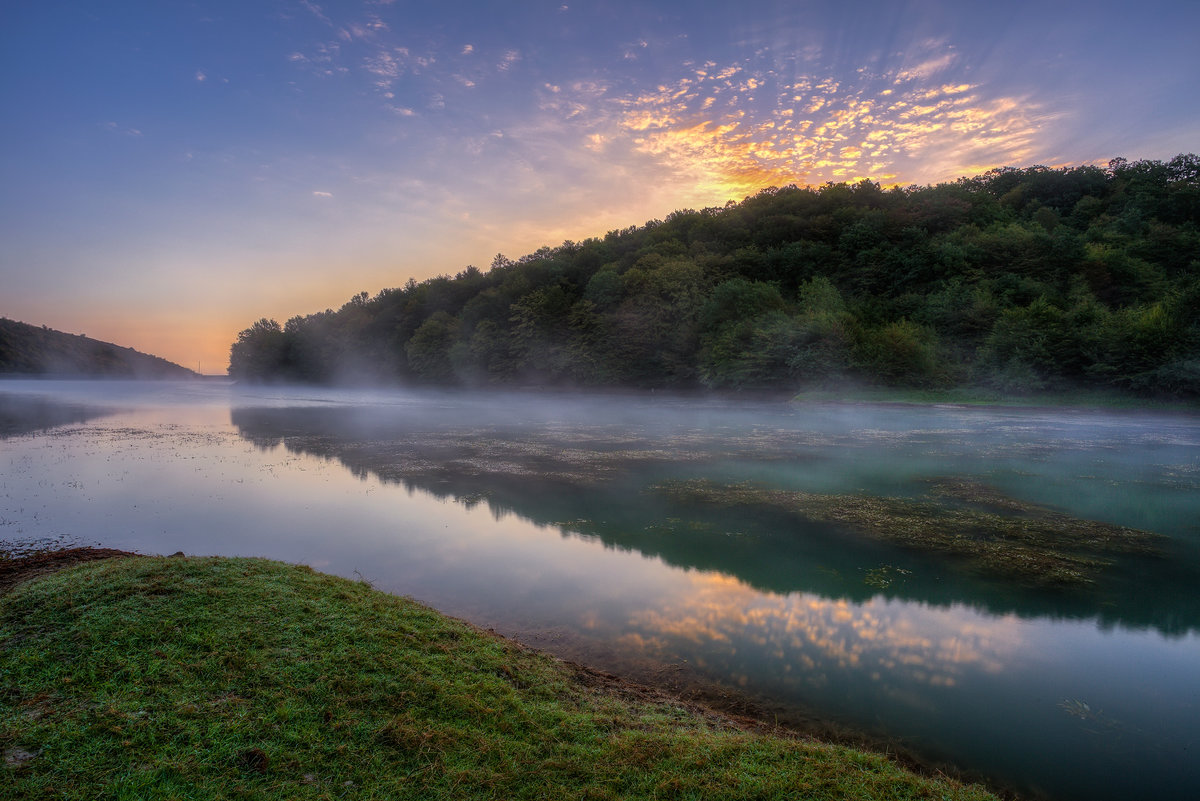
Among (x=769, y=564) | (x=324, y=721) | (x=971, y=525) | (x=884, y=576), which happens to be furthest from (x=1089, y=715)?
(x=971, y=525)

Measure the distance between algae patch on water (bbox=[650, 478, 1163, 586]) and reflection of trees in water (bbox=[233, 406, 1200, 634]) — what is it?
0.33m

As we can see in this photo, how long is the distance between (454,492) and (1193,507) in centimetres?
1877

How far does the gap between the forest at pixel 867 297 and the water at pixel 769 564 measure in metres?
26.6

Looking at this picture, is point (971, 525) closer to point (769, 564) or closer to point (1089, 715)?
point (769, 564)

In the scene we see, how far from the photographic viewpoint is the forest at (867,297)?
46.2m

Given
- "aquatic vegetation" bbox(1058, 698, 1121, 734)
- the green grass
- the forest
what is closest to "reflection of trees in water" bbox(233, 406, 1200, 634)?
"aquatic vegetation" bbox(1058, 698, 1121, 734)

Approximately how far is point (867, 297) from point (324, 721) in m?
75.6

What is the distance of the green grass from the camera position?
3391 mm

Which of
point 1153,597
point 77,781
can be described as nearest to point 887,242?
point 1153,597

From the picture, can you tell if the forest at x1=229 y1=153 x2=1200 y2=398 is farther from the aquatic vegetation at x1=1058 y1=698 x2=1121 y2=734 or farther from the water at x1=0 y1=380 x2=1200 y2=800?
the aquatic vegetation at x1=1058 y1=698 x2=1121 y2=734

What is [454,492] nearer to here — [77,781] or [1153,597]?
[77,781]

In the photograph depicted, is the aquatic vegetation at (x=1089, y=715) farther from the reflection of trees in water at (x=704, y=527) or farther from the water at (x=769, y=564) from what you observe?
the reflection of trees in water at (x=704, y=527)

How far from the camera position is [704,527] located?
12250 millimetres

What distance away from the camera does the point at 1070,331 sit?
45.3 m
